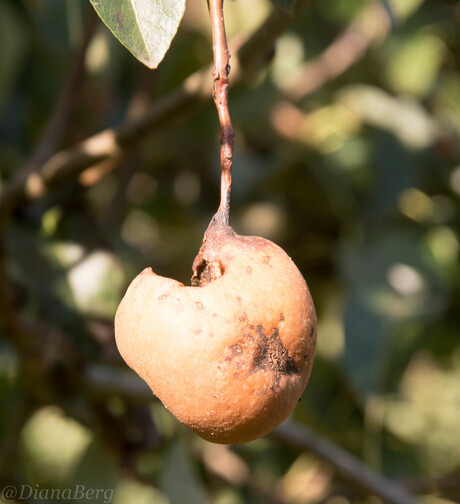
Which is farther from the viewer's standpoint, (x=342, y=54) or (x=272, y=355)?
(x=342, y=54)

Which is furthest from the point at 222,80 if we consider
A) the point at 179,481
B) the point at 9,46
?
the point at 9,46

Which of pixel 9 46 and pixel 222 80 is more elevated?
pixel 222 80

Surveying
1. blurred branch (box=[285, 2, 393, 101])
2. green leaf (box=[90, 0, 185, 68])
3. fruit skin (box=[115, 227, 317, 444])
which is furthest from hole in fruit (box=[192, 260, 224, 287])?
blurred branch (box=[285, 2, 393, 101])

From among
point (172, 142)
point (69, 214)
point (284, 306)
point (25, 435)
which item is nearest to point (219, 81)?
point (284, 306)

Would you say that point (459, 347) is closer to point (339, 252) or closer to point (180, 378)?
point (339, 252)

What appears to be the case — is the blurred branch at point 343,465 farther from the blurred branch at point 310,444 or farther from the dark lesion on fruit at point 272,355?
the dark lesion on fruit at point 272,355

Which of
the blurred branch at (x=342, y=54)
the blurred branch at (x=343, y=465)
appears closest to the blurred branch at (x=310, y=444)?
the blurred branch at (x=343, y=465)

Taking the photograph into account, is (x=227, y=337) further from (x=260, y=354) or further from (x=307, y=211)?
(x=307, y=211)
